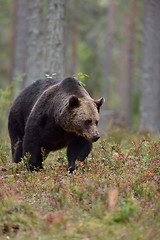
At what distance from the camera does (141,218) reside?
389 centimetres

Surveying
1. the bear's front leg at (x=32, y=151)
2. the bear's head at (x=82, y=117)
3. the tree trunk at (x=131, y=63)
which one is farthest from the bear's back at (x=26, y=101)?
the tree trunk at (x=131, y=63)

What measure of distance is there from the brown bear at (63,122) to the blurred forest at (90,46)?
140 cm

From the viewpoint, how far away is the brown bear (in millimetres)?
5992

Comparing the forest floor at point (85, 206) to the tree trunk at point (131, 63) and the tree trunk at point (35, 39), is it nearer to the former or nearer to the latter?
the tree trunk at point (35, 39)

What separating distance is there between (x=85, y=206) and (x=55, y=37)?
7270 mm

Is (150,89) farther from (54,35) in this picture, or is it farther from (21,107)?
(21,107)

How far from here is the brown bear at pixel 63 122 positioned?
5992 millimetres

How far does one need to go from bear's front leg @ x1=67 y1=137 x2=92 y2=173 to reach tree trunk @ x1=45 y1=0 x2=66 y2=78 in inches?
180

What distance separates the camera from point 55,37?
1066 cm

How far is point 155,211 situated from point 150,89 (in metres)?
12.8

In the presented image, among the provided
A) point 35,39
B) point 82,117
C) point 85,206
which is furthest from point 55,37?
point 85,206

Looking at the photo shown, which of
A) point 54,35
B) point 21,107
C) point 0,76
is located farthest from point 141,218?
point 0,76

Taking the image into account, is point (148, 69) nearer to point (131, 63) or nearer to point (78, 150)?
point (131, 63)

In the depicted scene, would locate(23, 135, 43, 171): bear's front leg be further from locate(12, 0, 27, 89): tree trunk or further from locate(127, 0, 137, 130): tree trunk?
locate(127, 0, 137, 130): tree trunk
